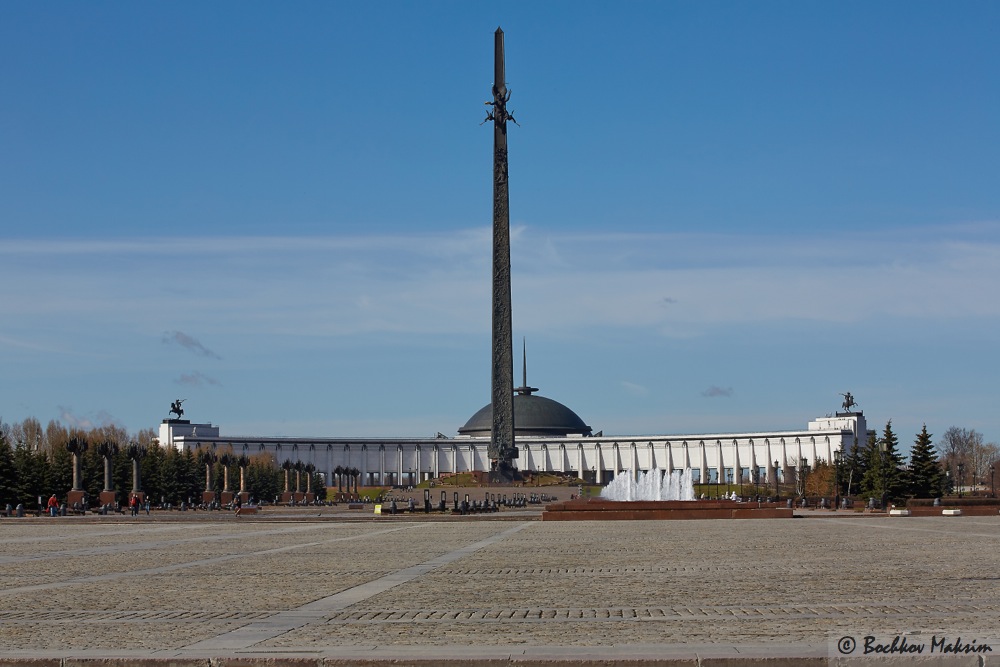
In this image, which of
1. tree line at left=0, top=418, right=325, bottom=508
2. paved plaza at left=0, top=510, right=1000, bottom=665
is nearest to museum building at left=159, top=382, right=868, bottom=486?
tree line at left=0, top=418, right=325, bottom=508

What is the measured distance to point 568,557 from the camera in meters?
18.4

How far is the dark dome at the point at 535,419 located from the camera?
572 feet

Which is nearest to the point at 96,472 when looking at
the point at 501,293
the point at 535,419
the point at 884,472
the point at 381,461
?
the point at 501,293

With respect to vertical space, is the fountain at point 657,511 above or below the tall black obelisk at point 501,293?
below

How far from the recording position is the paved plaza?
8023mm

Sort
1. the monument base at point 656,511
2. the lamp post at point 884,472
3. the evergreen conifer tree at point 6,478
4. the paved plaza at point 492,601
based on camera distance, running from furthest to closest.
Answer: the evergreen conifer tree at point 6,478, the lamp post at point 884,472, the monument base at point 656,511, the paved plaza at point 492,601

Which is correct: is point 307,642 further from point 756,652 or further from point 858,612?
point 858,612

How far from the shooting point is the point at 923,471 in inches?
2427

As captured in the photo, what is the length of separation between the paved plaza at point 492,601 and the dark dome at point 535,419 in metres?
153

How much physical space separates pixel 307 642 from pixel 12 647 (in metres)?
2.03

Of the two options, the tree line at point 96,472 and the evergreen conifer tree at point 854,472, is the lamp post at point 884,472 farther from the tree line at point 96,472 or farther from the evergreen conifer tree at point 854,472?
the tree line at point 96,472

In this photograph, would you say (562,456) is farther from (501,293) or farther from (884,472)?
(884,472)

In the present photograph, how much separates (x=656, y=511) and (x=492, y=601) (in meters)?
28.1

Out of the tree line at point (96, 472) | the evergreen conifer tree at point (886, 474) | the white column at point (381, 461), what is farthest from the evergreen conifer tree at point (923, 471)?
the white column at point (381, 461)
